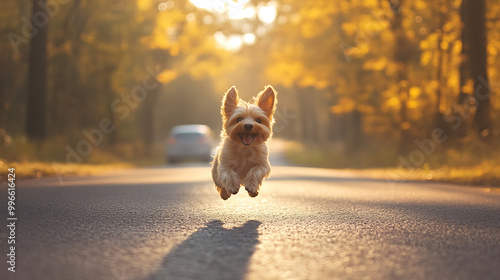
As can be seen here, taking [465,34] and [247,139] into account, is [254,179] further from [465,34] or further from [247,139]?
[465,34]

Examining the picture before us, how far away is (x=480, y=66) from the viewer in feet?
60.0

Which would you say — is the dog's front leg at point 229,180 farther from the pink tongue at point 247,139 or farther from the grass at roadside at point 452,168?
the grass at roadside at point 452,168

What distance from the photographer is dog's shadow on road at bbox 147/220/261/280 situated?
13.4 feet

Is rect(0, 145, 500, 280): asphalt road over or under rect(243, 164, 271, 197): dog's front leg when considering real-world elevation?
under

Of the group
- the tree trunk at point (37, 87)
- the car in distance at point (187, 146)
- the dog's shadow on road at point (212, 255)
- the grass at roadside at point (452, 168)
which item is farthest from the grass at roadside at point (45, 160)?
the grass at roadside at point (452, 168)

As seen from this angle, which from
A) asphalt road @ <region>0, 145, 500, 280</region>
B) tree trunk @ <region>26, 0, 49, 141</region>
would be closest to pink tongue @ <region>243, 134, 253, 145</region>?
asphalt road @ <region>0, 145, 500, 280</region>

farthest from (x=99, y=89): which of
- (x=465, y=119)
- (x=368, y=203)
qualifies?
(x=368, y=203)

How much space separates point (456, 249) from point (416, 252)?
41 cm

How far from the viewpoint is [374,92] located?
98.7ft

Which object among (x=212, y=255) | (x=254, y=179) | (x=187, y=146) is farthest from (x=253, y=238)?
(x=187, y=146)

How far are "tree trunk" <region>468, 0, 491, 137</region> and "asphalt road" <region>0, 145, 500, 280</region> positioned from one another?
395 inches

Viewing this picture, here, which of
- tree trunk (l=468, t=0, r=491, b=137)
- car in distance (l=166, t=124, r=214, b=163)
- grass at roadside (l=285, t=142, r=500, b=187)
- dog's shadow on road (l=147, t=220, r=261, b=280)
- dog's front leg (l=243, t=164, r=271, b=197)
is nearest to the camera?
dog's shadow on road (l=147, t=220, r=261, b=280)

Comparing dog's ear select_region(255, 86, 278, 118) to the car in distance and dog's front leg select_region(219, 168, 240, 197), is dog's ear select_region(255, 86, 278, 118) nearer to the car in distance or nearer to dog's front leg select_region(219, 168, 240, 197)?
dog's front leg select_region(219, 168, 240, 197)

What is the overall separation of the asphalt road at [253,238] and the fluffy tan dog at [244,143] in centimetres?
43
